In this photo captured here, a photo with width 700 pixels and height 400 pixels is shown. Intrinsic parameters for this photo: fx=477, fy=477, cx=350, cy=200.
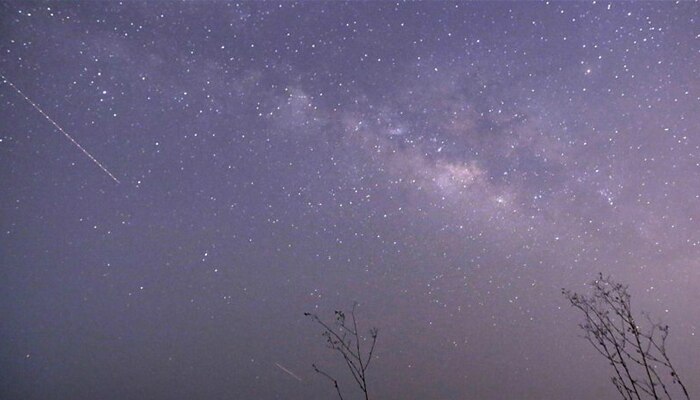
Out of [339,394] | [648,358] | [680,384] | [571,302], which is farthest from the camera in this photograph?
[571,302]

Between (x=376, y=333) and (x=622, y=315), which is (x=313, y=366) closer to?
(x=376, y=333)

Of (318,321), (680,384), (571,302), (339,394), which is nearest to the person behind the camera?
(680,384)

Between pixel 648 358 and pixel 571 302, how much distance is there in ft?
2.34

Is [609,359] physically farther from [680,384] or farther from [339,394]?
[339,394]

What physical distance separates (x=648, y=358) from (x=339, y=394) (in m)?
2.29

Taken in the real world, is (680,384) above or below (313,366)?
below

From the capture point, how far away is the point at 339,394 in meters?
3.77

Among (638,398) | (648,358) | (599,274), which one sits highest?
(599,274)

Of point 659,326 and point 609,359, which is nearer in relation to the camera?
point 609,359

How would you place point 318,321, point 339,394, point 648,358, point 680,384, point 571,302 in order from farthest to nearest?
1. point 318,321
2. point 571,302
3. point 339,394
4. point 648,358
5. point 680,384

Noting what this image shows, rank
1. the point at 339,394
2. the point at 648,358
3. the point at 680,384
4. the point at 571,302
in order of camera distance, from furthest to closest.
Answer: the point at 571,302 → the point at 339,394 → the point at 648,358 → the point at 680,384

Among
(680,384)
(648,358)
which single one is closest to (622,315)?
(648,358)

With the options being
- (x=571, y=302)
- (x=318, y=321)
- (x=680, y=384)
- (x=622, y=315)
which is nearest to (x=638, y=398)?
(x=680, y=384)

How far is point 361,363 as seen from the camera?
4.24 meters
